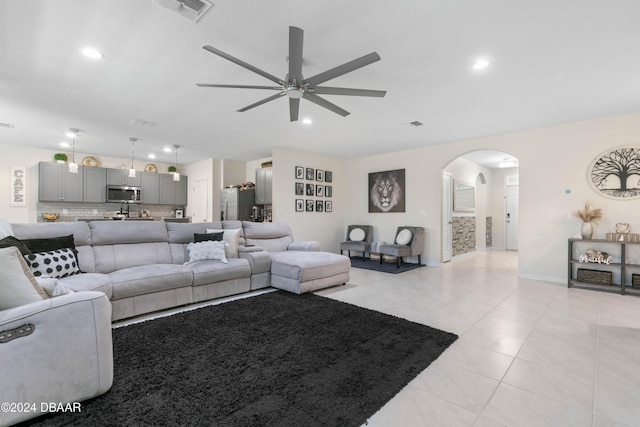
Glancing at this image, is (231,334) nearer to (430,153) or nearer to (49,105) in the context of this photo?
(49,105)

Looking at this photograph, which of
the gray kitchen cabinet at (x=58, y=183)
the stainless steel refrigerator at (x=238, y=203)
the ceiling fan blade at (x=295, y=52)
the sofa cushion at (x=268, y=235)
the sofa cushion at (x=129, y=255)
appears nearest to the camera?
the ceiling fan blade at (x=295, y=52)

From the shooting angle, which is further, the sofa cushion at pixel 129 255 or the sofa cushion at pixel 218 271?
the sofa cushion at pixel 218 271

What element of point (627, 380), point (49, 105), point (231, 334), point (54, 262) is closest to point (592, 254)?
point (627, 380)

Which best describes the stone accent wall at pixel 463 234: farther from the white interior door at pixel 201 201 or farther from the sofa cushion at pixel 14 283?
the sofa cushion at pixel 14 283

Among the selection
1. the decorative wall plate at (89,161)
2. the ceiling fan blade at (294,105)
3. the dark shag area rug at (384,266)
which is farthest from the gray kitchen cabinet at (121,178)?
the ceiling fan blade at (294,105)

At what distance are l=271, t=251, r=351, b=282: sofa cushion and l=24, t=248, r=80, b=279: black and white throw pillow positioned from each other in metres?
2.23

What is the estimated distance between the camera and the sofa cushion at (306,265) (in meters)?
3.85

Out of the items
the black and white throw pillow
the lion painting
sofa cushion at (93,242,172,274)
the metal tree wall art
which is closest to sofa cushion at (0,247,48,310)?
the black and white throw pillow

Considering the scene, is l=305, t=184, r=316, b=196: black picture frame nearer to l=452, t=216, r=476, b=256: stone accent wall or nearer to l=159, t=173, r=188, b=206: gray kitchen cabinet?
l=452, t=216, r=476, b=256: stone accent wall

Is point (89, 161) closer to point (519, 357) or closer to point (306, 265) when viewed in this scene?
point (306, 265)

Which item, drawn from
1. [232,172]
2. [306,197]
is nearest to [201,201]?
[232,172]

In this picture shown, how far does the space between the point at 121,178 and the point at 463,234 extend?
8.71 m

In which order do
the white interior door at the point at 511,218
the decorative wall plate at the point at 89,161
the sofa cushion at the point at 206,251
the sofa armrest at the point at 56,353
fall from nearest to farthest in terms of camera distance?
the sofa armrest at the point at 56,353, the sofa cushion at the point at 206,251, the decorative wall plate at the point at 89,161, the white interior door at the point at 511,218

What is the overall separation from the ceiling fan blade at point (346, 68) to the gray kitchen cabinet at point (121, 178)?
21.7 feet
